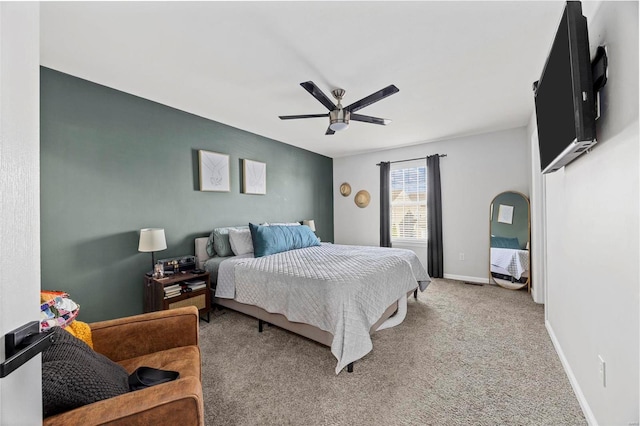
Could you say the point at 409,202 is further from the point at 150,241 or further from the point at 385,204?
the point at 150,241

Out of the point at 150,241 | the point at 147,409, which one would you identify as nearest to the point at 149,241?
the point at 150,241

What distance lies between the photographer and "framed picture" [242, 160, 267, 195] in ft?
13.1

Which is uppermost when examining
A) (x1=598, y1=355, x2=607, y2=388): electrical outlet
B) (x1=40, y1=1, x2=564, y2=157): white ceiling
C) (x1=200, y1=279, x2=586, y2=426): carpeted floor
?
(x1=40, y1=1, x2=564, y2=157): white ceiling

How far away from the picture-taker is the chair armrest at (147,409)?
0.86 meters

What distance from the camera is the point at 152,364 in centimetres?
139

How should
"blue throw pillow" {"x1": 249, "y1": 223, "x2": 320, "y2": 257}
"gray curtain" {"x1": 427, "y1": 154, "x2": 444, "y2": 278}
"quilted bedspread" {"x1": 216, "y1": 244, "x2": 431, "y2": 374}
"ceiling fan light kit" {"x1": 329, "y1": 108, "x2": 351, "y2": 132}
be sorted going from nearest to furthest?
"quilted bedspread" {"x1": 216, "y1": 244, "x2": 431, "y2": 374}, "ceiling fan light kit" {"x1": 329, "y1": 108, "x2": 351, "y2": 132}, "blue throw pillow" {"x1": 249, "y1": 223, "x2": 320, "y2": 257}, "gray curtain" {"x1": 427, "y1": 154, "x2": 444, "y2": 278}

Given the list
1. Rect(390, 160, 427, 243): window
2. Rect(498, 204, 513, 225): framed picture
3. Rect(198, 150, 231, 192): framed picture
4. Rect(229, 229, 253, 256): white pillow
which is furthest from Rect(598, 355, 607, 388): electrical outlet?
Rect(198, 150, 231, 192): framed picture

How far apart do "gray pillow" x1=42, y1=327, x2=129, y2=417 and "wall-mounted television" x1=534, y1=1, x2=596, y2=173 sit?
222 centimetres

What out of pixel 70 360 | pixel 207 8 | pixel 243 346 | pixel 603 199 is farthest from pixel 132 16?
pixel 603 199

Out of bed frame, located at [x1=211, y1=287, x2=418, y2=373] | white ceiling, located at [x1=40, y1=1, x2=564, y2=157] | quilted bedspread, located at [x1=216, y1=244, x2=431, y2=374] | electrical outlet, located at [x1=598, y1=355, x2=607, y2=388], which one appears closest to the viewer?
electrical outlet, located at [x1=598, y1=355, x2=607, y2=388]

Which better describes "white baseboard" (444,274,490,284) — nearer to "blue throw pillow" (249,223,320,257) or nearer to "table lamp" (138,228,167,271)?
"blue throw pillow" (249,223,320,257)

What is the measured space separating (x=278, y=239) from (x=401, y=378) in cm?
214

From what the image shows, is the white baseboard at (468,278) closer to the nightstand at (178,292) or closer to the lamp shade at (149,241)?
the nightstand at (178,292)

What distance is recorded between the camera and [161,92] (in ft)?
9.11
